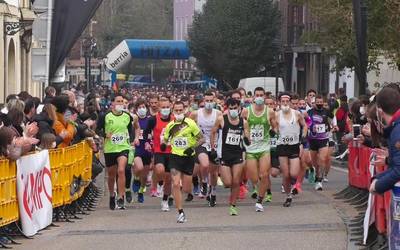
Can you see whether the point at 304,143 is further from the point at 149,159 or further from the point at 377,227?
the point at 377,227

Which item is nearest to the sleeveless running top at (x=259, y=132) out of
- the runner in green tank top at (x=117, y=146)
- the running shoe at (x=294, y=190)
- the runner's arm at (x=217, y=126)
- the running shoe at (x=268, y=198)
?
the runner's arm at (x=217, y=126)

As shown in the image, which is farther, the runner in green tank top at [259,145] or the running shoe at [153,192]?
the running shoe at [153,192]

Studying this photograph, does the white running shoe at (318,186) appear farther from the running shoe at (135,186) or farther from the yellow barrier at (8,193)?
the yellow barrier at (8,193)

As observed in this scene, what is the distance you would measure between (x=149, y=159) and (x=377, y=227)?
8760mm

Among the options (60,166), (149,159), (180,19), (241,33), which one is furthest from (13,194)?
(180,19)

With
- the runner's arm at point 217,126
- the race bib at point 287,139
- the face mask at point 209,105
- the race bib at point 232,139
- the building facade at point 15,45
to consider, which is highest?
the building facade at point 15,45

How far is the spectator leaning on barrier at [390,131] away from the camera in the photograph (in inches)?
340

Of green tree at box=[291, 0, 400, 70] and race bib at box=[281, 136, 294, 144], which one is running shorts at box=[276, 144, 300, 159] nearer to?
race bib at box=[281, 136, 294, 144]

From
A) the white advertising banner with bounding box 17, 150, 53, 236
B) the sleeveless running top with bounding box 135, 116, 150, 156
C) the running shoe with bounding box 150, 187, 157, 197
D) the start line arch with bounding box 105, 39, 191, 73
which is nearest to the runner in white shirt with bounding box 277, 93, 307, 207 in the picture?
the sleeveless running top with bounding box 135, 116, 150, 156

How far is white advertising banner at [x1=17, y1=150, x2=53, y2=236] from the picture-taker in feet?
46.1

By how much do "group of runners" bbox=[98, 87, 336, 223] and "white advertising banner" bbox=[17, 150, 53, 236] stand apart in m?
1.84

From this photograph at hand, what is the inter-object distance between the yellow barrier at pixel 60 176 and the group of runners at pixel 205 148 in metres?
0.52

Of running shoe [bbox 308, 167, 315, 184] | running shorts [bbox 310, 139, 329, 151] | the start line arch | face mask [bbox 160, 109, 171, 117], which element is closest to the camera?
face mask [bbox 160, 109, 171, 117]

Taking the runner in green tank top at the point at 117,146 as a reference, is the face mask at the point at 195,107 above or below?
above
